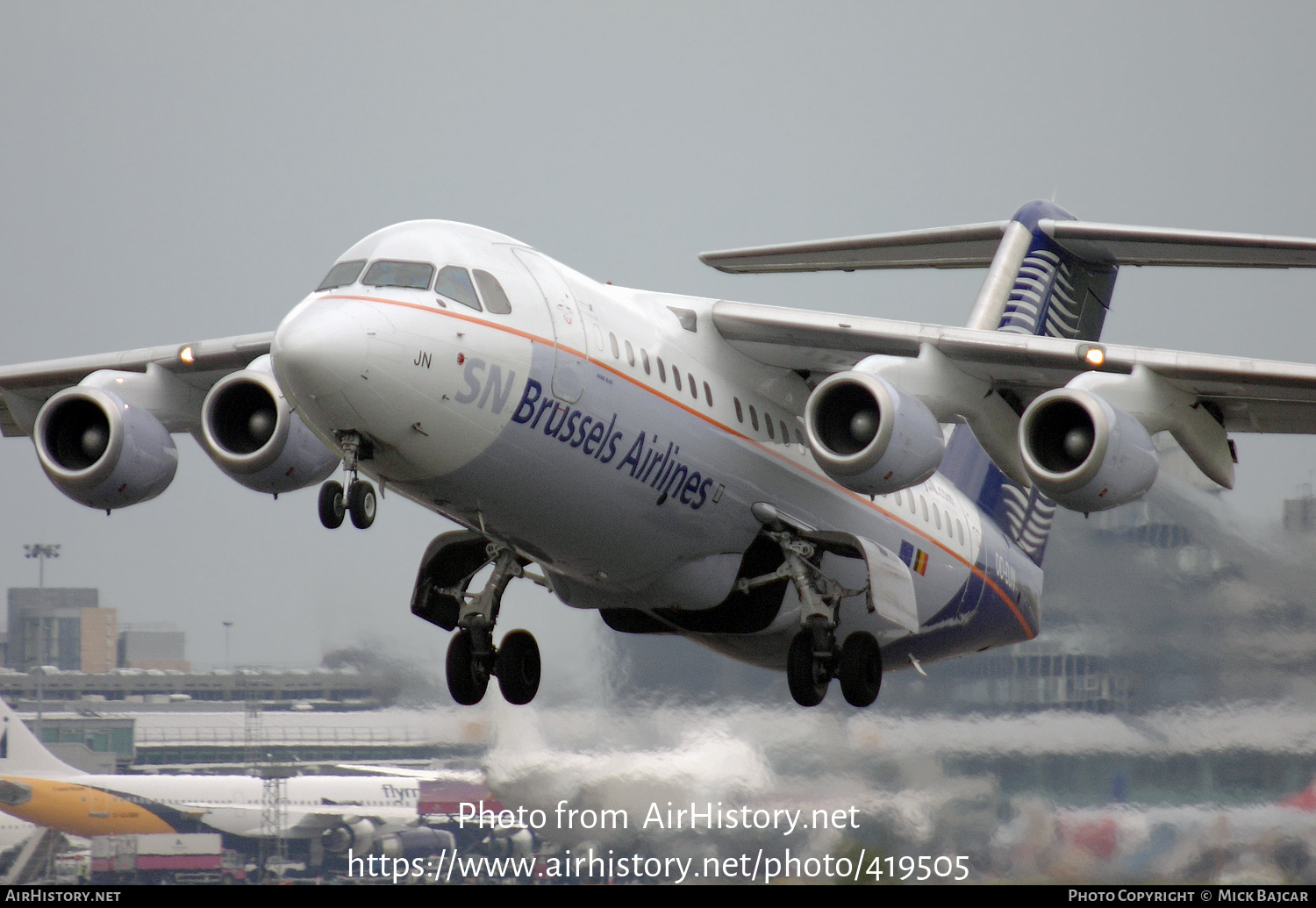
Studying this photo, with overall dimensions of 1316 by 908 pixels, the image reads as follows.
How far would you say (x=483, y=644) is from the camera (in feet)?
35.7

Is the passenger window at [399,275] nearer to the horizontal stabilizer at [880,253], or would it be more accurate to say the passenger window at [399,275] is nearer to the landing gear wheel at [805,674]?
the landing gear wheel at [805,674]

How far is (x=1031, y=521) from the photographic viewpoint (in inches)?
570

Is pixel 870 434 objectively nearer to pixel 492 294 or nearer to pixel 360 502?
pixel 492 294

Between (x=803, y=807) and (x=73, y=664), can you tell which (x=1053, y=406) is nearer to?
(x=803, y=807)

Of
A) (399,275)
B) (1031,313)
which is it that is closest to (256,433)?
(399,275)

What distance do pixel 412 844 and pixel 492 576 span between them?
7.82 metres

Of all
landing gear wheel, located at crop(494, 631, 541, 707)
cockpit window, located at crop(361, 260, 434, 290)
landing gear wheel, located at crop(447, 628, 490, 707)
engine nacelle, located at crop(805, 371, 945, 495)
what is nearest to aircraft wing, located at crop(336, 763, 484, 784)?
landing gear wheel, located at crop(494, 631, 541, 707)

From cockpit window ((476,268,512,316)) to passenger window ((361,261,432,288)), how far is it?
29 centimetres

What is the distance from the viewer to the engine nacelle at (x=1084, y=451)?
9.37 metres

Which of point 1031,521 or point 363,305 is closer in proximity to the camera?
point 363,305

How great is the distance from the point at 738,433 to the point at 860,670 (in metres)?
1.94

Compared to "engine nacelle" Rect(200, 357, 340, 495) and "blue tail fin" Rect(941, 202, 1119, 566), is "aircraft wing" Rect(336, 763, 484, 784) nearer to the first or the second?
"engine nacelle" Rect(200, 357, 340, 495)

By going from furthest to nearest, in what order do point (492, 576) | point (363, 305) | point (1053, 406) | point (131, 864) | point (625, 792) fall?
1. point (131, 864)
2. point (625, 792)
3. point (492, 576)
4. point (1053, 406)
5. point (363, 305)
